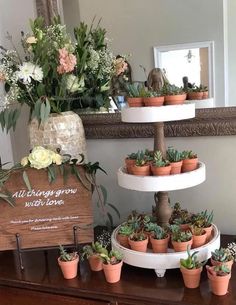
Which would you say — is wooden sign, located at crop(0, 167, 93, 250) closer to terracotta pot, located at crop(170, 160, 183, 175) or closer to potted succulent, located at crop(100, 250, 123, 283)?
potted succulent, located at crop(100, 250, 123, 283)

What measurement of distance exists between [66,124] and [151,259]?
53 cm

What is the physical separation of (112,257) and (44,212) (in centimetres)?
27

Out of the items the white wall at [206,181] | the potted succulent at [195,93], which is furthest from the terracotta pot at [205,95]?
the white wall at [206,181]

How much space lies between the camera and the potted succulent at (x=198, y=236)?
903mm

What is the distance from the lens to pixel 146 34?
1236 mm

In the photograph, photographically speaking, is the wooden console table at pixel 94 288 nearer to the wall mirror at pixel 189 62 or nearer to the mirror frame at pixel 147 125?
the mirror frame at pixel 147 125

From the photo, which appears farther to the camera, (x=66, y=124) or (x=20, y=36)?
(x=20, y=36)

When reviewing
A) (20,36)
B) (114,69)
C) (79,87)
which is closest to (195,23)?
(114,69)

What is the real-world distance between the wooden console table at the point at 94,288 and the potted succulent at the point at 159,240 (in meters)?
0.08

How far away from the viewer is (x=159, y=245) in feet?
2.95

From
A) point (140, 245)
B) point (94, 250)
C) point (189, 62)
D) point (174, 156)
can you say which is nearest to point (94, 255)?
point (94, 250)

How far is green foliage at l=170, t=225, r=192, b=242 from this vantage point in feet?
2.92

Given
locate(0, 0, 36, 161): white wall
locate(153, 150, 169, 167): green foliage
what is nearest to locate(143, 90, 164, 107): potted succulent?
locate(153, 150, 169, 167): green foliage

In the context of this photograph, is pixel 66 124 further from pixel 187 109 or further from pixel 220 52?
pixel 220 52
